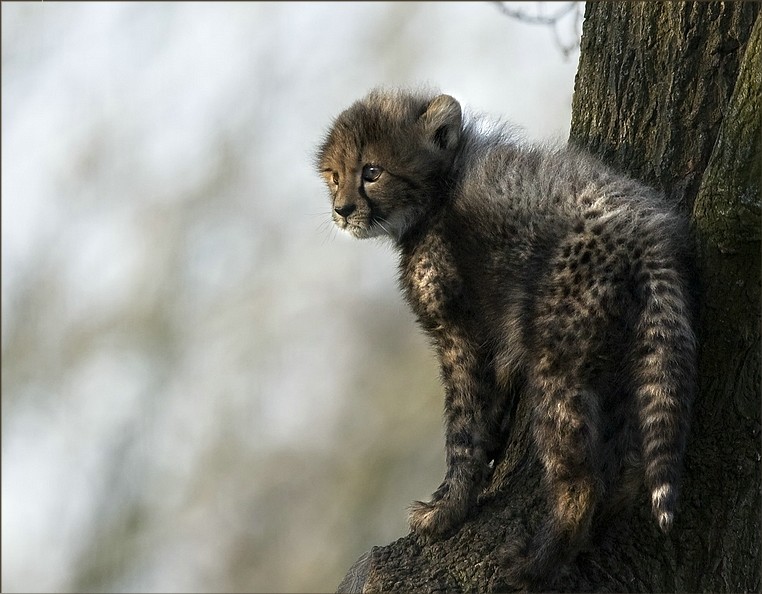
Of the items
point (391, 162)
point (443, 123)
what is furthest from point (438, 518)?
point (443, 123)

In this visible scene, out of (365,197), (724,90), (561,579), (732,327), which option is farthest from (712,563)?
(365,197)

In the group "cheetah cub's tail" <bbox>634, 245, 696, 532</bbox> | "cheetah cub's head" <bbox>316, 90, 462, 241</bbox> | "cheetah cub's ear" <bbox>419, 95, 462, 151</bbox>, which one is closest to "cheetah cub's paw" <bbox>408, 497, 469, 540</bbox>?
"cheetah cub's tail" <bbox>634, 245, 696, 532</bbox>

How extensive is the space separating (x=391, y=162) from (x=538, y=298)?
1.05 m

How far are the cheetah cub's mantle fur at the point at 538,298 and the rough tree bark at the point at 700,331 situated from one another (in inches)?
4.1

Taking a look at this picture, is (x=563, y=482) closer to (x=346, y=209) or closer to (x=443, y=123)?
(x=346, y=209)

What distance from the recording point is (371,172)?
4.53m

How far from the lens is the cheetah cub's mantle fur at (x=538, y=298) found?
11.4 feet

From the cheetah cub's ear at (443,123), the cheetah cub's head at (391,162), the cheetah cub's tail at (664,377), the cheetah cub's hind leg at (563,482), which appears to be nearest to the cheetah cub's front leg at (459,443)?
the cheetah cub's hind leg at (563,482)

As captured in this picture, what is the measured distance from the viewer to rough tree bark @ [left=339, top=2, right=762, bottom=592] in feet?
10.8

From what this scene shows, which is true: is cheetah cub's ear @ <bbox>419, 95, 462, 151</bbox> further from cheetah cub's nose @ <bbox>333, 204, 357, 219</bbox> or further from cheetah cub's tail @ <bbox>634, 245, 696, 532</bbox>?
cheetah cub's tail @ <bbox>634, 245, 696, 532</bbox>

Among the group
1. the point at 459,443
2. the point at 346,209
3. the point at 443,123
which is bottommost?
the point at 459,443

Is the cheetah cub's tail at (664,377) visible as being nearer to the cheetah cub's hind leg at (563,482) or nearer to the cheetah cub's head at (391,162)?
the cheetah cub's hind leg at (563,482)

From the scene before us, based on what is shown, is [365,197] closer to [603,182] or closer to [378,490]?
[603,182]

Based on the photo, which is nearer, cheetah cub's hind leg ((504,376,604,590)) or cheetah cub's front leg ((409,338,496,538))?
cheetah cub's hind leg ((504,376,604,590))
